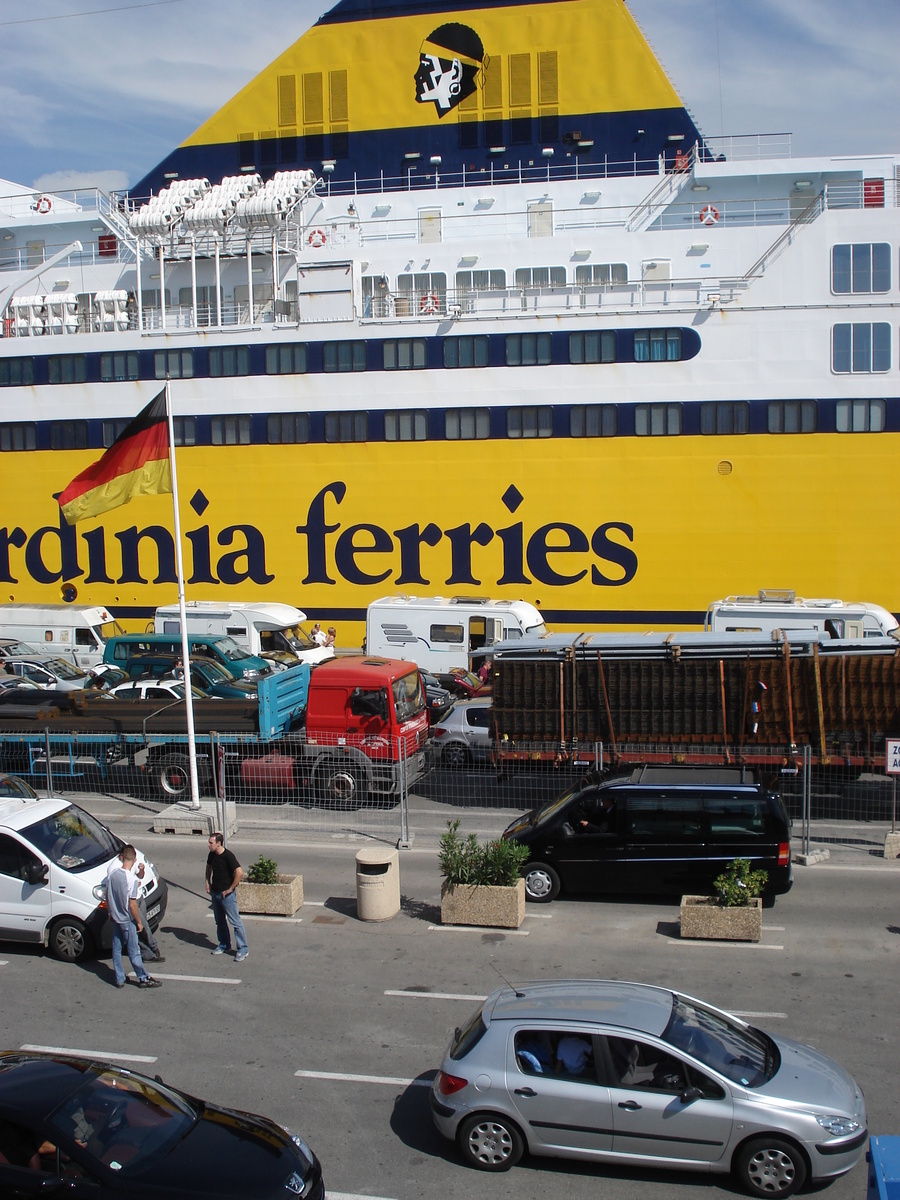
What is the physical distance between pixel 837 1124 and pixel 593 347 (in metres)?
23.3

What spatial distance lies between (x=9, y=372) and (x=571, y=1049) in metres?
30.7

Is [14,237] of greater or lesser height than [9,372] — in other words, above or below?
above

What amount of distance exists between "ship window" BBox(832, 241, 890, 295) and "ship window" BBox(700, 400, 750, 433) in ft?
12.1

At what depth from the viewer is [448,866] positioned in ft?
37.3

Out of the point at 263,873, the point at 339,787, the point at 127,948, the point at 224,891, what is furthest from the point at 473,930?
the point at 339,787

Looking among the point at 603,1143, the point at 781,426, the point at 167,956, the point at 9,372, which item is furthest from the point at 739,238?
the point at 603,1143

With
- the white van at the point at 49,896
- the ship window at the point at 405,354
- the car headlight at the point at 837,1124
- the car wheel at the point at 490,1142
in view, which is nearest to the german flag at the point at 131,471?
the white van at the point at 49,896

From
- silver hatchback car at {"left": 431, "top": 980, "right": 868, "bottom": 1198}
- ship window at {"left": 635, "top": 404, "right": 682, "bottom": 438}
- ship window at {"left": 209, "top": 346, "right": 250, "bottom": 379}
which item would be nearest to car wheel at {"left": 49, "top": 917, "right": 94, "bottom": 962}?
silver hatchback car at {"left": 431, "top": 980, "right": 868, "bottom": 1198}

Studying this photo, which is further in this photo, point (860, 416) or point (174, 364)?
point (174, 364)

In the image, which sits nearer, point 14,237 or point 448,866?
point 448,866

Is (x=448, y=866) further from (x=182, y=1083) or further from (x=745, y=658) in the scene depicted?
(x=745, y=658)

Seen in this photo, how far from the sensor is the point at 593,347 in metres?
27.4

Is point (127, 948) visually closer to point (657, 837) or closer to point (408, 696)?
point (657, 837)

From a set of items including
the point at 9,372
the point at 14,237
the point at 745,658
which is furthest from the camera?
the point at 14,237
